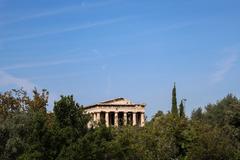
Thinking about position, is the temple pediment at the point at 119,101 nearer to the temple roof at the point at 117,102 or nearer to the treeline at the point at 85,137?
the temple roof at the point at 117,102

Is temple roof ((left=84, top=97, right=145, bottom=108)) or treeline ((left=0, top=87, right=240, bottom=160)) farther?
temple roof ((left=84, top=97, right=145, bottom=108))

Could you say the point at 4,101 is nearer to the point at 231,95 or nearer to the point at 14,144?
the point at 14,144

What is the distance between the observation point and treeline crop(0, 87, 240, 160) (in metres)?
33.6

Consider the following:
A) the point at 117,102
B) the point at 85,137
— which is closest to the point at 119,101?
the point at 117,102

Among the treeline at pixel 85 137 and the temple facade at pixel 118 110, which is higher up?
the temple facade at pixel 118 110

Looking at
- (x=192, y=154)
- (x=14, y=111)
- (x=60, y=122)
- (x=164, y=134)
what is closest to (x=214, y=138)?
(x=192, y=154)

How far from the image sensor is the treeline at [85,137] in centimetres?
3356

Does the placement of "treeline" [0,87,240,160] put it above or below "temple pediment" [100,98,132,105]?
below

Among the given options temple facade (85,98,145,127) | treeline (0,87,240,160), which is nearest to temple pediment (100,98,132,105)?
temple facade (85,98,145,127)

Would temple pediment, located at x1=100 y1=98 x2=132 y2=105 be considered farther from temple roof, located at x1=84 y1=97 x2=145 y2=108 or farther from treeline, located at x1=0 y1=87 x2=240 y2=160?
treeline, located at x1=0 y1=87 x2=240 y2=160

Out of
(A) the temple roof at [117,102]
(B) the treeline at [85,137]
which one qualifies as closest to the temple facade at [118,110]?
(A) the temple roof at [117,102]

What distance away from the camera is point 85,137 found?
1334 inches

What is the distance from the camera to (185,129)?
59844 millimetres

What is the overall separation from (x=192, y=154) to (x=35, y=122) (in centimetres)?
2158
